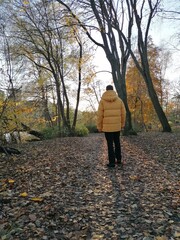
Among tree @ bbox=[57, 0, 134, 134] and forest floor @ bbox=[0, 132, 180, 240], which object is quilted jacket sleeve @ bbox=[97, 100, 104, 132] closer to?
forest floor @ bbox=[0, 132, 180, 240]

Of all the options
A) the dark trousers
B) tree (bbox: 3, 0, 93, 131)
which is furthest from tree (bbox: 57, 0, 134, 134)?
the dark trousers

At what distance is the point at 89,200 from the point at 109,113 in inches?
107

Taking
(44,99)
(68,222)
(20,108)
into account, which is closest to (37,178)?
(68,222)

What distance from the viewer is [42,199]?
4148 mm

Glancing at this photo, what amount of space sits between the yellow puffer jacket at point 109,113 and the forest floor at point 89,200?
107 centimetres

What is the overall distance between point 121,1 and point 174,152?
30.8 feet

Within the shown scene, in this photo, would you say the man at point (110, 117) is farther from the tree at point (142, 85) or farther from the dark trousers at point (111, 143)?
the tree at point (142, 85)

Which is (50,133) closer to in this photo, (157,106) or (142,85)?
(157,106)

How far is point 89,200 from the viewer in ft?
13.7

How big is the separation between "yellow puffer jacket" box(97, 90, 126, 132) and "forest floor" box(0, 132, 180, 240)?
1068mm

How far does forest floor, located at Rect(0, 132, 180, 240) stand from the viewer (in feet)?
10.4

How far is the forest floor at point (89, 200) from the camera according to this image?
3.17 meters

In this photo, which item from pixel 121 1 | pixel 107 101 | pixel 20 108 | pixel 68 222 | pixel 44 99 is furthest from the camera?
pixel 44 99

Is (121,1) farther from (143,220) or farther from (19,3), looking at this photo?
(143,220)
